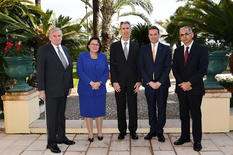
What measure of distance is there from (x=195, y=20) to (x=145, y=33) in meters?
4.22

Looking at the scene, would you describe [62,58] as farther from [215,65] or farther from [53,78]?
[215,65]

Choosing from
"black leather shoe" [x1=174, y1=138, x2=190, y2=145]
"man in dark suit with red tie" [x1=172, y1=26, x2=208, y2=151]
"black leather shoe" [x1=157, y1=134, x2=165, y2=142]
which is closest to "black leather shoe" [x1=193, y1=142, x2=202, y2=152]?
"man in dark suit with red tie" [x1=172, y1=26, x2=208, y2=151]

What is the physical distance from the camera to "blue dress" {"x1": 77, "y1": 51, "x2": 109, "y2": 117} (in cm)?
388

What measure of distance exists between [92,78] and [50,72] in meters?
0.70

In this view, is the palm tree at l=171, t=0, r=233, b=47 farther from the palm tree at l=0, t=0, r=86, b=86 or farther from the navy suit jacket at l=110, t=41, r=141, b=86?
the palm tree at l=0, t=0, r=86, b=86

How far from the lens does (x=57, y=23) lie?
11508 mm

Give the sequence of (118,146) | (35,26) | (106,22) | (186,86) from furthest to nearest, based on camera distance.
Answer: (106,22) < (35,26) < (118,146) < (186,86)

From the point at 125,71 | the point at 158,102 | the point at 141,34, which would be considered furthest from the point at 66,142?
the point at 141,34

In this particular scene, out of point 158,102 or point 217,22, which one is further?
point 217,22

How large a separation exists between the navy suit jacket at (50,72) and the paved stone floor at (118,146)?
3.20 ft

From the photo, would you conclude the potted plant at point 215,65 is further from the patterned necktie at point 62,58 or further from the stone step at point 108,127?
the patterned necktie at point 62,58

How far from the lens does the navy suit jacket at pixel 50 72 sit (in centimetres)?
357

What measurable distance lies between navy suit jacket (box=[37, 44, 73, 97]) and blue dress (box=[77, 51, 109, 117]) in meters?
0.35

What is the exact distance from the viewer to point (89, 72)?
388 cm
